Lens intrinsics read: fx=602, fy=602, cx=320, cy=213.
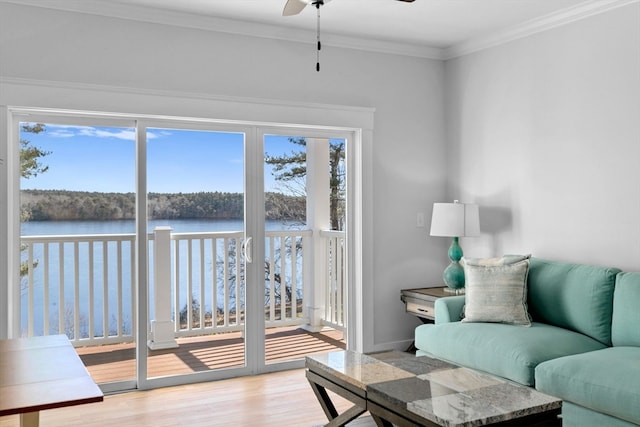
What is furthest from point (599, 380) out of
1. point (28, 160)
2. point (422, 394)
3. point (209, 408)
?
point (28, 160)

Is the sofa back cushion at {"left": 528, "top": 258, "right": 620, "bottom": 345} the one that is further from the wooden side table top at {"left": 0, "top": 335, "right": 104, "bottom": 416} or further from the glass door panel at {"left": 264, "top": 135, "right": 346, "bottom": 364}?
the wooden side table top at {"left": 0, "top": 335, "right": 104, "bottom": 416}

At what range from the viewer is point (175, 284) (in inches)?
166

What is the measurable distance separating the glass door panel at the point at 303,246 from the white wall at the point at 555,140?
1.11m

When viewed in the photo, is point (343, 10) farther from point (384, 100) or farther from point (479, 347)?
point (479, 347)

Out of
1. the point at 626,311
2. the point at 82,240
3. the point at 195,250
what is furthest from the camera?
the point at 195,250

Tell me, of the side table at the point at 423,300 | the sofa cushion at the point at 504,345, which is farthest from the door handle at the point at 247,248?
the sofa cushion at the point at 504,345

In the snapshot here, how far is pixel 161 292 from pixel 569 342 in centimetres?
262

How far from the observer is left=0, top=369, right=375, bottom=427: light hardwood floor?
340 cm

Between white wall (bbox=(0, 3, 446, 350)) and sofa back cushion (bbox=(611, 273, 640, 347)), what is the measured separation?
187 cm

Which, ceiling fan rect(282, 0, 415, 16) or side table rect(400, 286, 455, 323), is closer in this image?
ceiling fan rect(282, 0, 415, 16)

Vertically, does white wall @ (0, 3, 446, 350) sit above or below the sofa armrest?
above

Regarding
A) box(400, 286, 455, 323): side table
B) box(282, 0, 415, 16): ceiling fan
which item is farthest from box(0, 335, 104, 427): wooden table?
box(400, 286, 455, 323): side table

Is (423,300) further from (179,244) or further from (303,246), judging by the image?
(179,244)

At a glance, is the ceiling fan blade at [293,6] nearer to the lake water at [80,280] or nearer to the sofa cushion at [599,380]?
the lake water at [80,280]
